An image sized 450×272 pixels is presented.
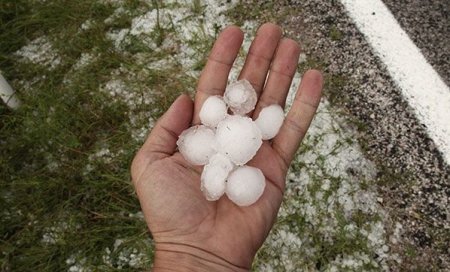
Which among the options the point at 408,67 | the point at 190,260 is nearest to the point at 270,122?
the point at 190,260

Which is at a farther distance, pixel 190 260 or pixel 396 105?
pixel 396 105

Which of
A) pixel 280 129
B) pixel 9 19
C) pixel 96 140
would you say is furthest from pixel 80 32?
pixel 280 129

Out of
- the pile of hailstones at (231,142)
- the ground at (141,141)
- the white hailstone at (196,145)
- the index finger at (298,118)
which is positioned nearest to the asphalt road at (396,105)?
the ground at (141,141)

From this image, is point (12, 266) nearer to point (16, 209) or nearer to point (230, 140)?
point (16, 209)

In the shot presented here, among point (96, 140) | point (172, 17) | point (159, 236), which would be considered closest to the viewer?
point (159, 236)

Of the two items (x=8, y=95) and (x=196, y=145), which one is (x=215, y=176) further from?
(x=8, y=95)

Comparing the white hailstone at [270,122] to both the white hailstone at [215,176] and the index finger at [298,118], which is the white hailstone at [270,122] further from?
the white hailstone at [215,176]
